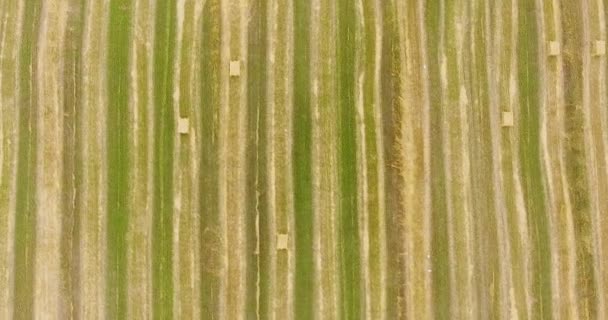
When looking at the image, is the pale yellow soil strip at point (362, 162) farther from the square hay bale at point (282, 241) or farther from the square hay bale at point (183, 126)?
the square hay bale at point (183, 126)

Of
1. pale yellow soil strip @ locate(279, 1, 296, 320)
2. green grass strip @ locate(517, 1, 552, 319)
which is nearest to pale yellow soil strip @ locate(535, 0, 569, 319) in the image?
green grass strip @ locate(517, 1, 552, 319)

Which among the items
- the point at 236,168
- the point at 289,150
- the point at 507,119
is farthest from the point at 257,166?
the point at 507,119

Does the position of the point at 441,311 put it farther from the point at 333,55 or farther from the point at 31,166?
the point at 31,166

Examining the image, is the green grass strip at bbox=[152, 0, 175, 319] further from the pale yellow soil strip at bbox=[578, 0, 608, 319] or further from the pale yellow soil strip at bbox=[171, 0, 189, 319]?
the pale yellow soil strip at bbox=[578, 0, 608, 319]

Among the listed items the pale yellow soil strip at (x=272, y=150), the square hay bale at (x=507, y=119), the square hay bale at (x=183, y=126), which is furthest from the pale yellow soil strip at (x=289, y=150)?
the square hay bale at (x=507, y=119)

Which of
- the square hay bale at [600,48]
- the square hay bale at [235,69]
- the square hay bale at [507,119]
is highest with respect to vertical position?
the square hay bale at [600,48]

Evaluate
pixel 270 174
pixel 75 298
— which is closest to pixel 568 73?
pixel 270 174
